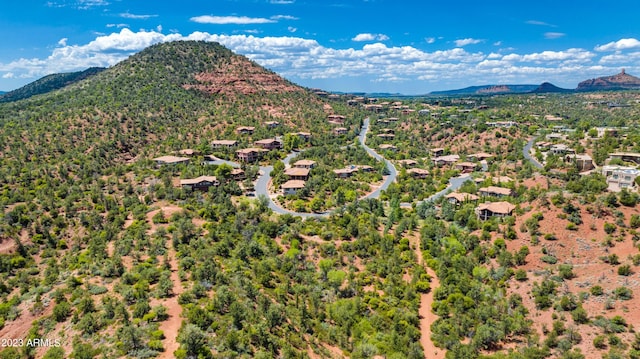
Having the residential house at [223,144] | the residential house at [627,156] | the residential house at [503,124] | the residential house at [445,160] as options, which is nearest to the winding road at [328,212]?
the residential house at [445,160]

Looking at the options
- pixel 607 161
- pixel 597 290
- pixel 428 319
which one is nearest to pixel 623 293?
pixel 597 290

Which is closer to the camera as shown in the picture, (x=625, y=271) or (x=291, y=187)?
(x=625, y=271)

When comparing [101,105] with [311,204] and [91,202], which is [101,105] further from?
[311,204]

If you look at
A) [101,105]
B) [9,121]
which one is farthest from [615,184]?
[9,121]

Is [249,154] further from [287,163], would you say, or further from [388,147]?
[388,147]

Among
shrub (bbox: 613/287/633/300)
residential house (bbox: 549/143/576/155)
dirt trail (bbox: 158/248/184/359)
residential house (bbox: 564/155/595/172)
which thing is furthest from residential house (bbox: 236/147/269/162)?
shrub (bbox: 613/287/633/300)

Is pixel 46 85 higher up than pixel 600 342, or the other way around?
pixel 46 85

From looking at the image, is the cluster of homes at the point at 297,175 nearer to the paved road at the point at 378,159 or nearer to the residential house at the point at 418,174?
the paved road at the point at 378,159
